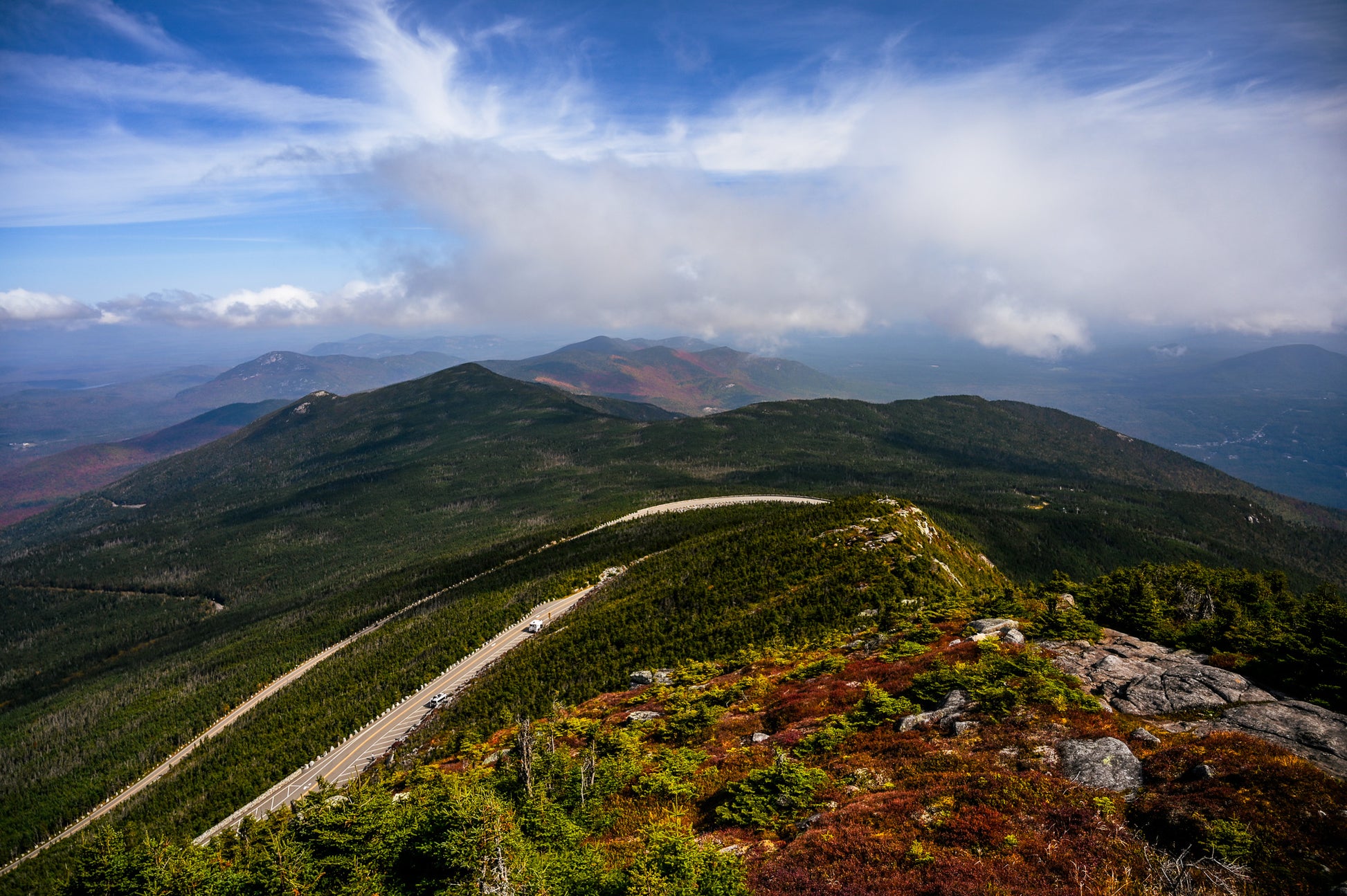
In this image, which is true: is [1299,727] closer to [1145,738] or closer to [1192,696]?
[1192,696]

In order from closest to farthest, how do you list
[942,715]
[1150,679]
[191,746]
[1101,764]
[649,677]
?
1. [1101,764]
2. [1150,679]
3. [942,715]
4. [649,677]
5. [191,746]

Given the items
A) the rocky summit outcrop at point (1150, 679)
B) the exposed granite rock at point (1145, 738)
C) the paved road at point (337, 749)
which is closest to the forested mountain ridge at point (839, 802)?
the exposed granite rock at point (1145, 738)

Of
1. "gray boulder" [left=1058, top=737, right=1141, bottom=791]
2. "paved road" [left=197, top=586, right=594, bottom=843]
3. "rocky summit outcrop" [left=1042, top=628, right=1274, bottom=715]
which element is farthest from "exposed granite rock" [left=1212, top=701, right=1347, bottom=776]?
"paved road" [left=197, top=586, right=594, bottom=843]

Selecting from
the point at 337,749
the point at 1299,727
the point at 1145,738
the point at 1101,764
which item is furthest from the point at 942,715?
the point at 337,749

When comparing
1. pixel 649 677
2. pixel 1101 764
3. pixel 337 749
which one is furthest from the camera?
pixel 337 749

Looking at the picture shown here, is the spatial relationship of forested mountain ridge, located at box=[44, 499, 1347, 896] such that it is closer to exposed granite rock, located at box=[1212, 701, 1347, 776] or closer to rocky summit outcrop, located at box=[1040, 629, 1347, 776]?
rocky summit outcrop, located at box=[1040, 629, 1347, 776]

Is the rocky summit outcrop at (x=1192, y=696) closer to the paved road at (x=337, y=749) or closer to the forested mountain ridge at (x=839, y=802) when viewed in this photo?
the forested mountain ridge at (x=839, y=802)
